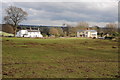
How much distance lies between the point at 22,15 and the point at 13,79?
154 feet

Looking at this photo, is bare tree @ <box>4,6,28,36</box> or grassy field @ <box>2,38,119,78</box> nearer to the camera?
grassy field @ <box>2,38,119,78</box>

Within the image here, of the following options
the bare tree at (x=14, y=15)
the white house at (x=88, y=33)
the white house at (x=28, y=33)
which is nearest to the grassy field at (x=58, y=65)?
the bare tree at (x=14, y=15)

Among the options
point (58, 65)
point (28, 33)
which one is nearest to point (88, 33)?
point (28, 33)

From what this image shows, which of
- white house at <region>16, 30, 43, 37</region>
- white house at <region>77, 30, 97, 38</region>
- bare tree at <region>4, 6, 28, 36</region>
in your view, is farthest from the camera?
white house at <region>77, 30, 97, 38</region>

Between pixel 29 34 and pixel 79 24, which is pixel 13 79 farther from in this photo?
pixel 79 24

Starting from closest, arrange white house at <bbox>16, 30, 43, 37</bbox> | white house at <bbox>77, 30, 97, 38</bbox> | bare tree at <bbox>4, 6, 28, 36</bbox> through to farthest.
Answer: bare tree at <bbox>4, 6, 28, 36</bbox>, white house at <bbox>16, 30, 43, 37</bbox>, white house at <bbox>77, 30, 97, 38</bbox>

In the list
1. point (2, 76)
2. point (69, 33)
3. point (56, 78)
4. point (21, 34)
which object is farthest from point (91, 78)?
point (69, 33)

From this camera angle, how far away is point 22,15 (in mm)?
49562

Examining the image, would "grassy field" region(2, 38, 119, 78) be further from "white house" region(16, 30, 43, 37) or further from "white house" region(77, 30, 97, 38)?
"white house" region(77, 30, 97, 38)

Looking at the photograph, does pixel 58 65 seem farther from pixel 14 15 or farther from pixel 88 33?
pixel 88 33

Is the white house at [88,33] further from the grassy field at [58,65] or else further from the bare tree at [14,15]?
the grassy field at [58,65]

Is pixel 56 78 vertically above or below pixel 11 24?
below

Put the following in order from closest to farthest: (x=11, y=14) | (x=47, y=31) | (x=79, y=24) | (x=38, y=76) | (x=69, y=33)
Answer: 1. (x=38, y=76)
2. (x=11, y=14)
3. (x=47, y=31)
4. (x=69, y=33)
5. (x=79, y=24)

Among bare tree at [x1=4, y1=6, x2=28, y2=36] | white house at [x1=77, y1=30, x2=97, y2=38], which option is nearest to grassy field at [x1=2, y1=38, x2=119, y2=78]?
bare tree at [x1=4, y1=6, x2=28, y2=36]
